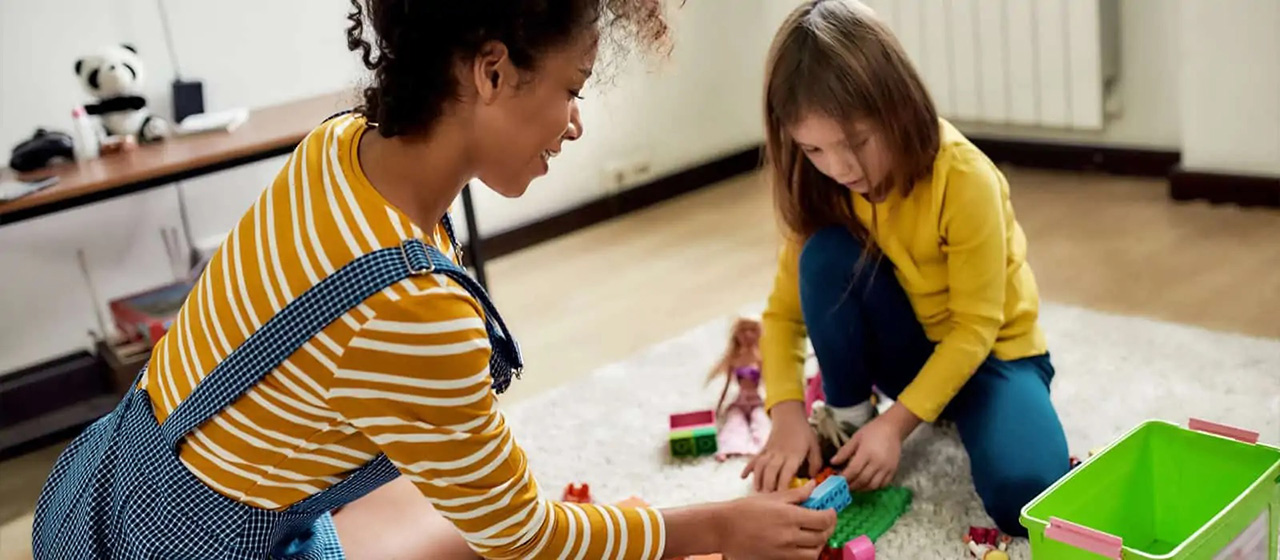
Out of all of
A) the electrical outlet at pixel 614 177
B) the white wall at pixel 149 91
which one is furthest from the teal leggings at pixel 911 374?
the electrical outlet at pixel 614 177

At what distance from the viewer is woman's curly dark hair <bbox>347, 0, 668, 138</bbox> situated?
0.85 metres

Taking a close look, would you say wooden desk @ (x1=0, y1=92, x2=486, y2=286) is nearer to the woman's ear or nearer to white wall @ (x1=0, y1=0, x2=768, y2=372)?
white wall @ (x1=0, y1=0, x2=768, y2=372)

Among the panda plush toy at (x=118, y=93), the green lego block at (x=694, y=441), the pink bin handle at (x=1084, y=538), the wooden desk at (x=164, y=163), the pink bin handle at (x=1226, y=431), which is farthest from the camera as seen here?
the panda plush toy at (x=118, y=93)

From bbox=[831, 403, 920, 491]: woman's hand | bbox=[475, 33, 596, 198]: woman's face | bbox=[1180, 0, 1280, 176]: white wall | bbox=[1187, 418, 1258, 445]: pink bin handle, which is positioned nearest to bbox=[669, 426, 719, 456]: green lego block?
bbox=[831, 403, 920, 491]: woman's hand

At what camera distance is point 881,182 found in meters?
1.37

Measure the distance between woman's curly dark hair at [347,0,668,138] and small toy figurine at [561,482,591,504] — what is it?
28.4 inches

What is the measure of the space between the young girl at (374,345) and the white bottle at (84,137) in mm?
1057

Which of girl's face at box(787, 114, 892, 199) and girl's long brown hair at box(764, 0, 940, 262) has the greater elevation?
girl's long brown hair at box(764, 0, 940, 262)

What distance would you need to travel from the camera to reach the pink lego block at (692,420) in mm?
1670

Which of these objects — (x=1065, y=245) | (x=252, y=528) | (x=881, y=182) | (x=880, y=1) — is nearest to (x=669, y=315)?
(x=1065, y=245)

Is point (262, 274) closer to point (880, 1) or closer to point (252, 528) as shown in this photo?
point (252, 528)

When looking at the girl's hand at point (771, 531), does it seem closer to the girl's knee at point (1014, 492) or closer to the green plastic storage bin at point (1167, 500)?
the green plastic storage bin at point (1167, 500)

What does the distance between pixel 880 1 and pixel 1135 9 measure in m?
0.56

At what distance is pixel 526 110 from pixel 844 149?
1.69ft
